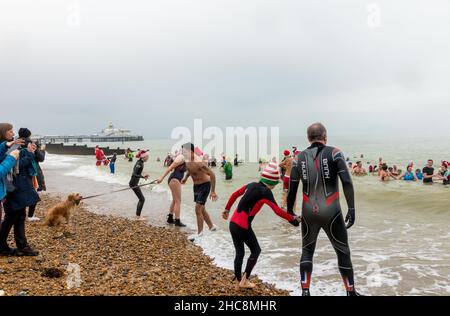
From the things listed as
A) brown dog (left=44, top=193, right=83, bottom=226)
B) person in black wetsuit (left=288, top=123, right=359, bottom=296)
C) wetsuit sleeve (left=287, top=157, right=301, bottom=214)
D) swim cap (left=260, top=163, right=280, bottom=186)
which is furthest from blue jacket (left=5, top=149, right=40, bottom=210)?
person in black wetsuit (left=288, top=123, right=359, bottom=296)

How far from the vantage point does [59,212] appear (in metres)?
7.49

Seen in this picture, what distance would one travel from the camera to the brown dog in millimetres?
7391

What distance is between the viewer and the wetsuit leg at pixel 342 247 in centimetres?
404

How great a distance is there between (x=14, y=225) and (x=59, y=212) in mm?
2365

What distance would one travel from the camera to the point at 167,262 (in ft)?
18.8

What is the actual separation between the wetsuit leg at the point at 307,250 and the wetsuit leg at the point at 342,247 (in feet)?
0.67

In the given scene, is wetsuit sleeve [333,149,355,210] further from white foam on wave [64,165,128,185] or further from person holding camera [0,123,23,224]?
white foam on wave [64,165,128,185]

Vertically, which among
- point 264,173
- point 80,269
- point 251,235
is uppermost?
point 264,173

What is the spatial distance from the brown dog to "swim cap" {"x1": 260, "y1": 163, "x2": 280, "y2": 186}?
5.39 m

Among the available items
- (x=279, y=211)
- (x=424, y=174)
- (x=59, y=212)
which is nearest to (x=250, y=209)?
(x=279, y=211)

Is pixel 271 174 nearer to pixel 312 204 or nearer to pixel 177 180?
pixel 312 204

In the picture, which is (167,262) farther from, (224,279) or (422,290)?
(422,290)
